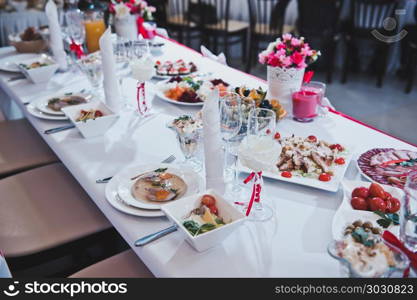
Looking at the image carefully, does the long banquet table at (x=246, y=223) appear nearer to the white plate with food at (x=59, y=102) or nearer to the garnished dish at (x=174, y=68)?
the white plate with food at (x=59, y=102)

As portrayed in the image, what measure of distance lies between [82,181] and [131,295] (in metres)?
0.49

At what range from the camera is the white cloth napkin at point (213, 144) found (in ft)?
3.90

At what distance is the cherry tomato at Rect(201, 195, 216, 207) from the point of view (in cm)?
115

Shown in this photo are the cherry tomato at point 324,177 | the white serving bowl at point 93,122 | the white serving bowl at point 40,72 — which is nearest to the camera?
the cherry tomato at point 324,177

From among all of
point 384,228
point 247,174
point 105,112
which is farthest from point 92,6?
point 384,228

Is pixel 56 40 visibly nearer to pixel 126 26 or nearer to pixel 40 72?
pixel 40 72

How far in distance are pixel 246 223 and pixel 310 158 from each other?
354 millimetres

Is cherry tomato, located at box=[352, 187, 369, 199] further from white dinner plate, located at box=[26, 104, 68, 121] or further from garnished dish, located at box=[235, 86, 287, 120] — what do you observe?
white dinner plate, located at box=[26, 104, 68, 121]

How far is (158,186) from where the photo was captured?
130cm

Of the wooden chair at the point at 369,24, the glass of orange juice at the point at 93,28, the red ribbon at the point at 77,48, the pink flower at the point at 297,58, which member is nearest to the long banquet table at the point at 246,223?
the pink flower at the point at 297,58

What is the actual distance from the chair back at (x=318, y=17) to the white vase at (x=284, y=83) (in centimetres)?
264

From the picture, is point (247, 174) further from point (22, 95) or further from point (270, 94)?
point (22, 95)

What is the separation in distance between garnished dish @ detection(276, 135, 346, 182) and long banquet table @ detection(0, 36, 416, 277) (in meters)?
0.05

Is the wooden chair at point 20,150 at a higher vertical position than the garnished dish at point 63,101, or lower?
lower
